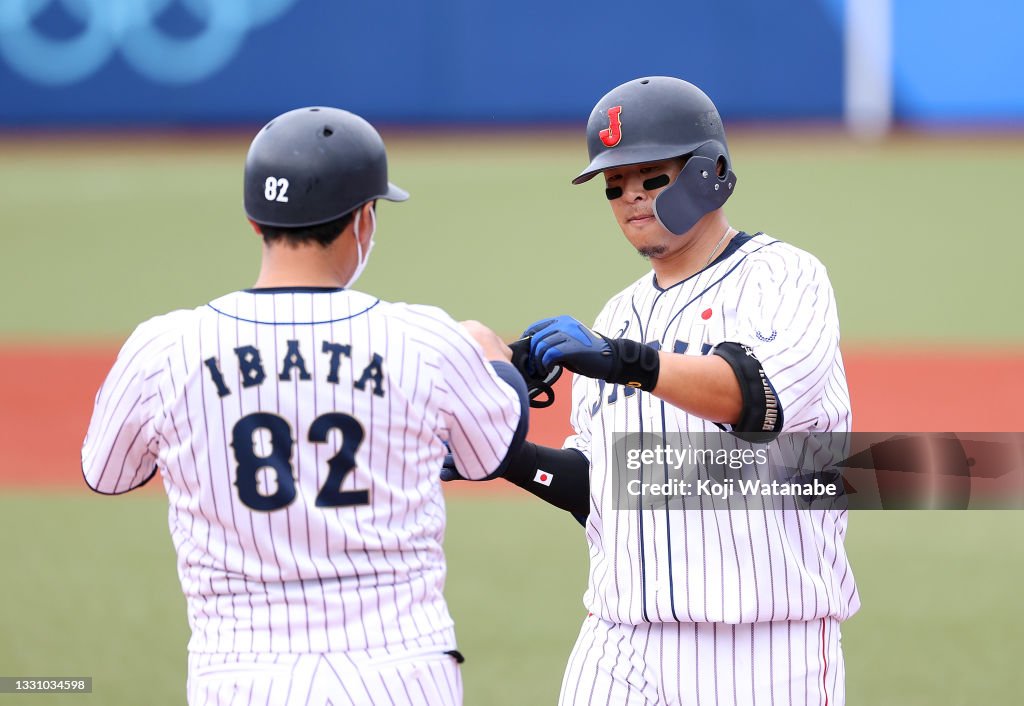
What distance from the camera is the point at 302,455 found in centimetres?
291

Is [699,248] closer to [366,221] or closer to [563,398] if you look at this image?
[366,221]

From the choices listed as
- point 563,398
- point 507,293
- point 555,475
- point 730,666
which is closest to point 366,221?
point 555,475

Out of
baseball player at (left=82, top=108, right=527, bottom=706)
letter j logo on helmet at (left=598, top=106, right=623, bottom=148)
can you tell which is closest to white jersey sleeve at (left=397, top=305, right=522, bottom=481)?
baseball player at (left=82, top=108, right=527, bottom=706)

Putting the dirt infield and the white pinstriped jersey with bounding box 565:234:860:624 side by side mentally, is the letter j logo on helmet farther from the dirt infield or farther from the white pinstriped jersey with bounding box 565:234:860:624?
the dirt infield

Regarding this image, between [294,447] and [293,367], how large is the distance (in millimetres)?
165

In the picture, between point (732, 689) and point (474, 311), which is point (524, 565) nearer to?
point (732, 689)

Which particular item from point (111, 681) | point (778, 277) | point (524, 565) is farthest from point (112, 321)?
point (778, 277)

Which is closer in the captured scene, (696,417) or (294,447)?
(294,447)

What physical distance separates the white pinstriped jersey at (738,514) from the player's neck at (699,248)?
53 millimetres

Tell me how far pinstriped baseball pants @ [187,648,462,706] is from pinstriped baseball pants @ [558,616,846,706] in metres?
0.99

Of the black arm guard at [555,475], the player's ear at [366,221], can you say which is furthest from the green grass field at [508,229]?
the player's ear at [366,221]

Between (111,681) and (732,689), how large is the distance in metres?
3.74

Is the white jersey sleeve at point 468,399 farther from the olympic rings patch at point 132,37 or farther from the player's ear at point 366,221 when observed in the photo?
the olympic rings patch at point 132,37

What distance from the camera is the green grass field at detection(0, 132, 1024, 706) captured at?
6.97 m
